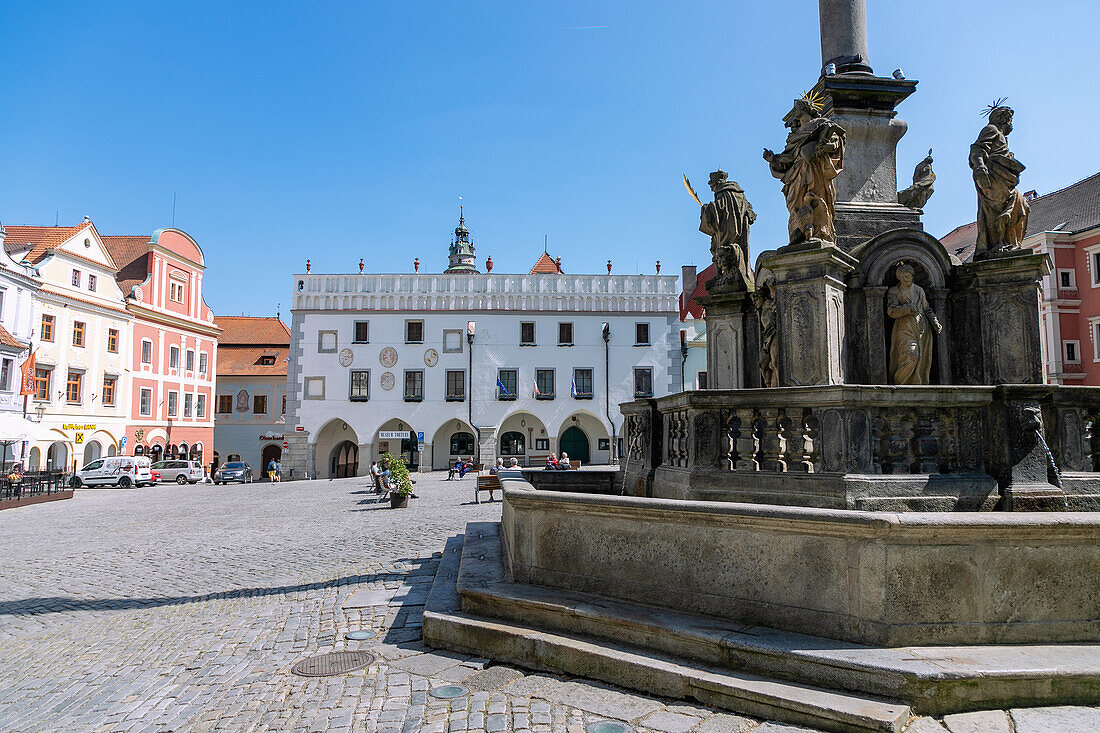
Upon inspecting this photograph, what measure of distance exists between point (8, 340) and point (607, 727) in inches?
1441

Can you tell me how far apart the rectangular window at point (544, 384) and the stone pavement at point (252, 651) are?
97.4 feet

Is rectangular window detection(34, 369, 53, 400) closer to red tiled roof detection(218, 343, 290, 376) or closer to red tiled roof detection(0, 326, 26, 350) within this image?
red tiled roof detection(0, 326, 26, 350)

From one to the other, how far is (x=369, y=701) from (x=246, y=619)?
10.3 feet

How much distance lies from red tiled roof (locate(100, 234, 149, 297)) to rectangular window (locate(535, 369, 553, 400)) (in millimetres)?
24443

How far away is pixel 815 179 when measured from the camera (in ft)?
22.8

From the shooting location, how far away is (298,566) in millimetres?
10547

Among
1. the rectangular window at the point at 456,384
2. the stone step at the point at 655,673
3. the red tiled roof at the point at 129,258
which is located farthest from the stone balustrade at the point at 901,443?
the red tiled roof at the point at 129,258

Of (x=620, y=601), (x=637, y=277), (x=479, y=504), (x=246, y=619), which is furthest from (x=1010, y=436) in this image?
(x=637, y=277)

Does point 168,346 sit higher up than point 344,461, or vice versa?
point 168,346

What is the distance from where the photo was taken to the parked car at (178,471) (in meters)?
38.4

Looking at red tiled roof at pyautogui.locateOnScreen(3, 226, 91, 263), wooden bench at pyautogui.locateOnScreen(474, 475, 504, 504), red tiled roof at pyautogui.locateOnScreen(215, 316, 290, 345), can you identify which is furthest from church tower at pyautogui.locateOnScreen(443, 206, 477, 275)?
wooden bench at pyautogui.locateOnScreen(474, 475, 504, 504)

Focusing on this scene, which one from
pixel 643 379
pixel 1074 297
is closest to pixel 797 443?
pixel 1074 297

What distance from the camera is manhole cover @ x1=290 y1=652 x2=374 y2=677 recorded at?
5.44 meters

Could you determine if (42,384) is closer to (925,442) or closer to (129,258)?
(129,258)
